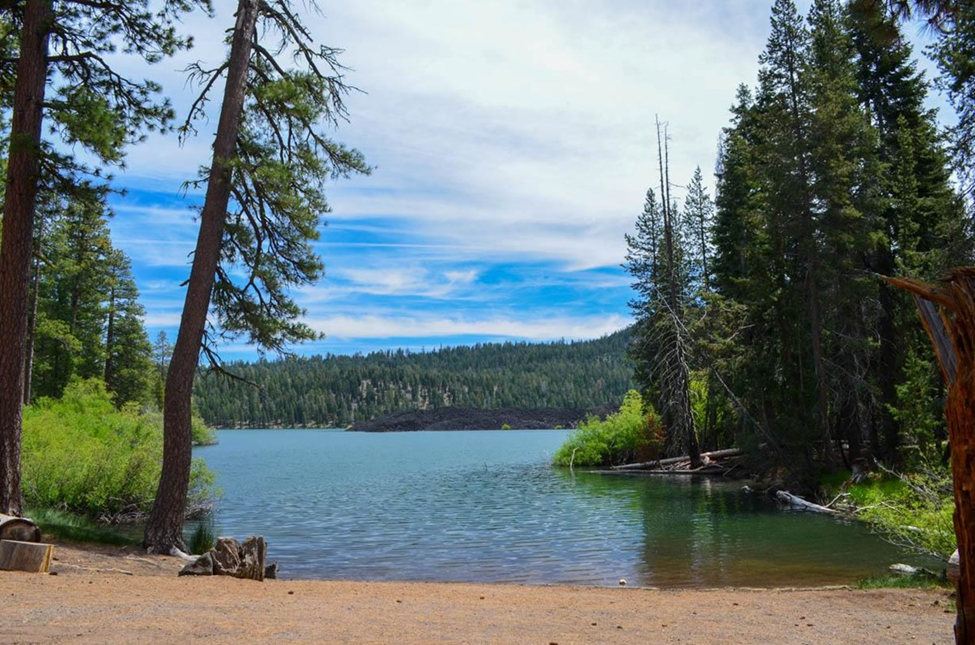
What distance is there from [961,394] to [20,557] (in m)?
10.5

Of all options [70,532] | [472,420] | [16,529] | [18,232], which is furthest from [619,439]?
[472,420]

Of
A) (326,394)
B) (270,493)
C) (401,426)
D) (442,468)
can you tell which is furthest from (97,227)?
(326,394)

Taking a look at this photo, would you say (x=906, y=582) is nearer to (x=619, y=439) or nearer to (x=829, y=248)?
(x=829, y=248)

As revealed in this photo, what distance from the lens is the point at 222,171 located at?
13273 mm

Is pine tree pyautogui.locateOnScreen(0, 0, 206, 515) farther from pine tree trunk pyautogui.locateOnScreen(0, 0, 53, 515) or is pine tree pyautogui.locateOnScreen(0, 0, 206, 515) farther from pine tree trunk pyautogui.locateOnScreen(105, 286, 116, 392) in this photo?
pine tree trunk pyautogui.locateOnScreen(105, 286, 116, 392)

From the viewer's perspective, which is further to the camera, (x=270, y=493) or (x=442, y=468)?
(x=442, y=468)

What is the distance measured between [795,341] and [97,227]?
34485mm

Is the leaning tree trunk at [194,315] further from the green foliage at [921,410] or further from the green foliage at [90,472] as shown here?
the green foliage at [921,410]

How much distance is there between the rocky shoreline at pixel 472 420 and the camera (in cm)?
14650

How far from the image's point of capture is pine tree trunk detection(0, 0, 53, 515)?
464 inches

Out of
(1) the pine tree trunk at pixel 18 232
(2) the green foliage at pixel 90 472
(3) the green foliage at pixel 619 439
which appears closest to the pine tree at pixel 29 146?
(1) the pine tree trunk at pixel 18 232

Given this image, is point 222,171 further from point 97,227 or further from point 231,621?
point 97,227

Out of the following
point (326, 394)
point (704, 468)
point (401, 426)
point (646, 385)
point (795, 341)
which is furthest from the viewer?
point (326, 394)

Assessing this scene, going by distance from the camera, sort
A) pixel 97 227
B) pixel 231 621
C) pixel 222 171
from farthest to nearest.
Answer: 1. pixel 97 227
2. pixel 222 171
3. pixel 231 621
